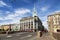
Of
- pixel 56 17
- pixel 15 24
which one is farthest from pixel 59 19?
pixel 15 24

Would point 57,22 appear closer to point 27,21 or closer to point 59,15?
point 59,15

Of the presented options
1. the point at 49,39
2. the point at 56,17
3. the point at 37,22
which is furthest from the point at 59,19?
the point at 49,39

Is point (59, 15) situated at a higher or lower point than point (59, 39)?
higher

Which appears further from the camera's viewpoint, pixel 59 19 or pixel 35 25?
pixel 59 19

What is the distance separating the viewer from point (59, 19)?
3022 inches

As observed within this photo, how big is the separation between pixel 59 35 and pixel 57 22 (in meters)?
57.4

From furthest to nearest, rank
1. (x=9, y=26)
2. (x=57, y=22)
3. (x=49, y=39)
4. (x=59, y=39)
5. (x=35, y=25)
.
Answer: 1. (x=57, y=22)
2. (x=35, y=25)
3. (x=9, y=26)
4. (x=49, y=39)
5. (x=59, y=39)

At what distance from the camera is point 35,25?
207 ft

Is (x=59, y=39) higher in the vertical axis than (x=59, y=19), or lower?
lower

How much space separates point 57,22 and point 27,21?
1728cm

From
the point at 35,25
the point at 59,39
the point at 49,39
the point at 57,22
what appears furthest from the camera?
the point at 57,22

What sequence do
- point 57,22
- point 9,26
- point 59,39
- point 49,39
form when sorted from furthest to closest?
1. point 57,22
2. point 9,26
3. point 49,39
4. point 59,39

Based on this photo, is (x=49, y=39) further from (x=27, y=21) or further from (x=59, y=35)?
(x=27, y=21)

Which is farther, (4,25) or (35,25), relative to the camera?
(35,25)
